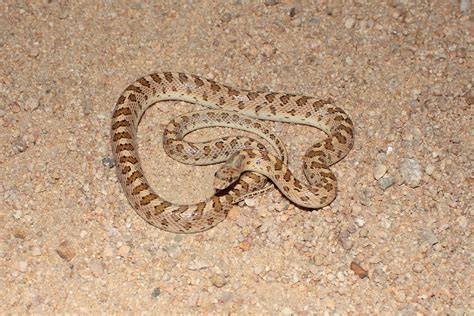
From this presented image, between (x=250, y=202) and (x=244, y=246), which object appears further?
(x=250, y=202)

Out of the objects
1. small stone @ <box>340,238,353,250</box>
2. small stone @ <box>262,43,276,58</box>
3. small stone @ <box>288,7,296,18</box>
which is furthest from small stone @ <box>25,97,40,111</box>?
small stone @ <box>340,238,353,250</box>

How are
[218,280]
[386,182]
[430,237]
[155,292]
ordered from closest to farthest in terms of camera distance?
[155,292], [218,280], [430,237], [386,182]

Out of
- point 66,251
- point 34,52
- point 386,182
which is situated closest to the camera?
point 66,251

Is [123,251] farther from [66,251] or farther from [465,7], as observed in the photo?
[465,7]

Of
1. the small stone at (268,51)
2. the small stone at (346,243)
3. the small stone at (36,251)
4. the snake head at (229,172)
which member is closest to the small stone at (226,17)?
the small stone at (268,51)

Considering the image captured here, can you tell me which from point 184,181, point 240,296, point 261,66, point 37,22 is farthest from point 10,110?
point 240,296

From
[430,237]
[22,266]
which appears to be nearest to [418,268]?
[430,237]

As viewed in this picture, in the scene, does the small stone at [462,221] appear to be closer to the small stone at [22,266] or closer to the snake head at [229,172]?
the snake head at [229,172]
